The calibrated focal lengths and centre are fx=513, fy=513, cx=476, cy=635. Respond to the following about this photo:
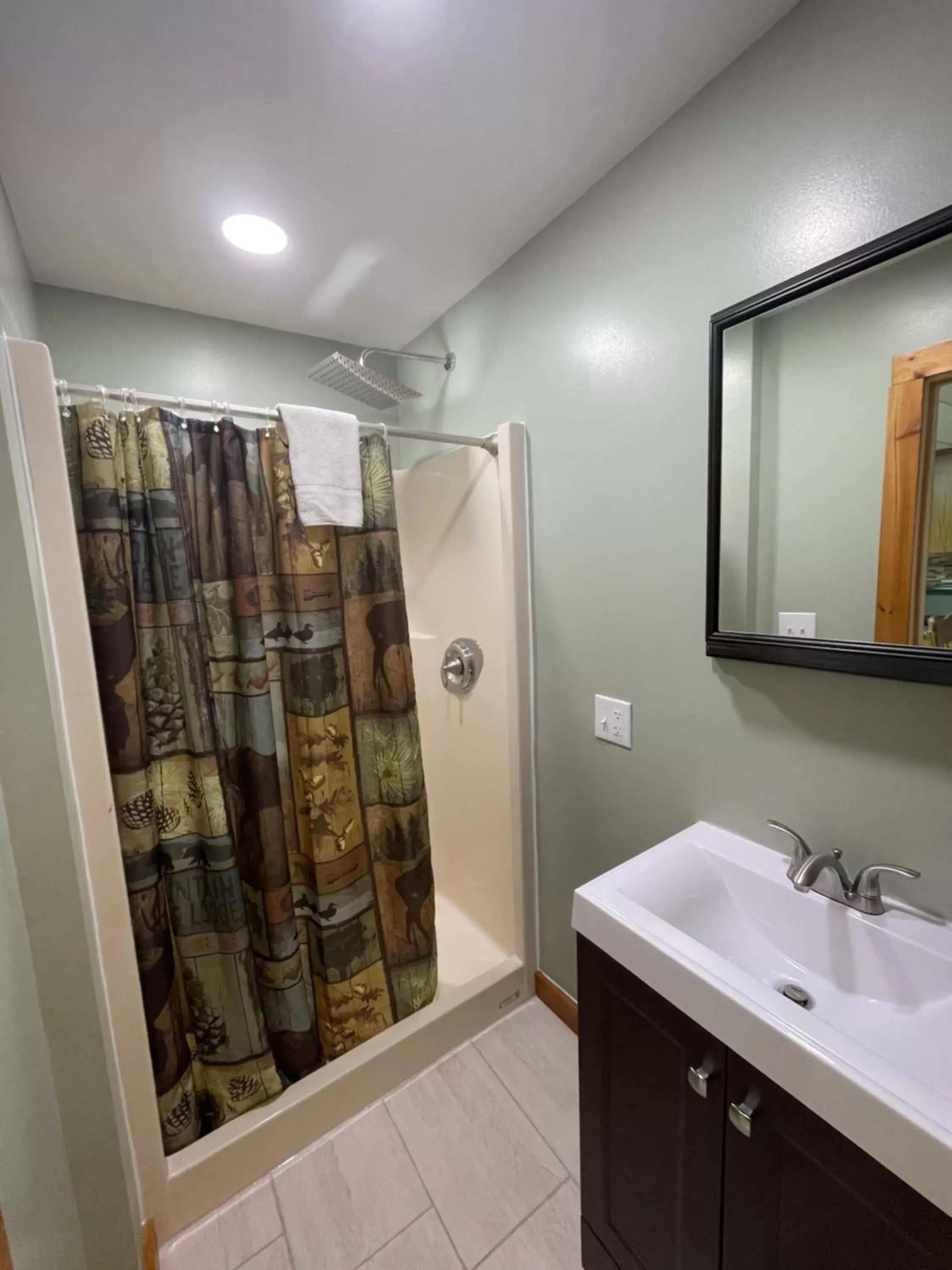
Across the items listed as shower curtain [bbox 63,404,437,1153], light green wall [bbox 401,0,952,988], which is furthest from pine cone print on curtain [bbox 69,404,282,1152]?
light green wall [bbox 401,0,952,988]

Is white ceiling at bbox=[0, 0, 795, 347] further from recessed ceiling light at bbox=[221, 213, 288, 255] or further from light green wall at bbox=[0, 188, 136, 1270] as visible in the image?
light green wall at bbox=[0, 188, 136, 1270]

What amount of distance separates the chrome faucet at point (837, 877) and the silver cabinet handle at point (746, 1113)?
0.37 metres

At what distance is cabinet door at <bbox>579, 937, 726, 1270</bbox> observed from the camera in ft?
2.58

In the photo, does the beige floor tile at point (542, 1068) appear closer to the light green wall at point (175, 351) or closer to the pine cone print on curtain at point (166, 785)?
the pine cone print on curtain at point (166, 785)

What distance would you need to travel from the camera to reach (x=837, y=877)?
0.93m

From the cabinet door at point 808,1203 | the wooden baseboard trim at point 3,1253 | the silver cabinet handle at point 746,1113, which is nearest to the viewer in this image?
the wooden baseboard trim at point 3,1253

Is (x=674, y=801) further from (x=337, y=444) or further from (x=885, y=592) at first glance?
(x=337, y=444)

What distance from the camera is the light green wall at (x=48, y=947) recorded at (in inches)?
29.2

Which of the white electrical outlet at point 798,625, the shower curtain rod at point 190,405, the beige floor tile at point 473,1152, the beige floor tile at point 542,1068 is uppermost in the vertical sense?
the shower curtain rod at point 190,405

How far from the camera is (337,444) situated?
133 cm

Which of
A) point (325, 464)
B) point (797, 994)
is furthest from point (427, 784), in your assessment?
point (797, 994)

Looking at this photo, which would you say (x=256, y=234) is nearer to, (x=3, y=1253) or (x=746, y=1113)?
(x=3, y=1253)

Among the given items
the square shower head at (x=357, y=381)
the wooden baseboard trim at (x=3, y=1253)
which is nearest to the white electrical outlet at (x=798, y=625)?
the wooden baseboard trim at (x=3, y=1253)

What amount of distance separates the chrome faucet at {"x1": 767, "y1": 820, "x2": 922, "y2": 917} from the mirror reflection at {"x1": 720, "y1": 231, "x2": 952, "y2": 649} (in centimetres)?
39
